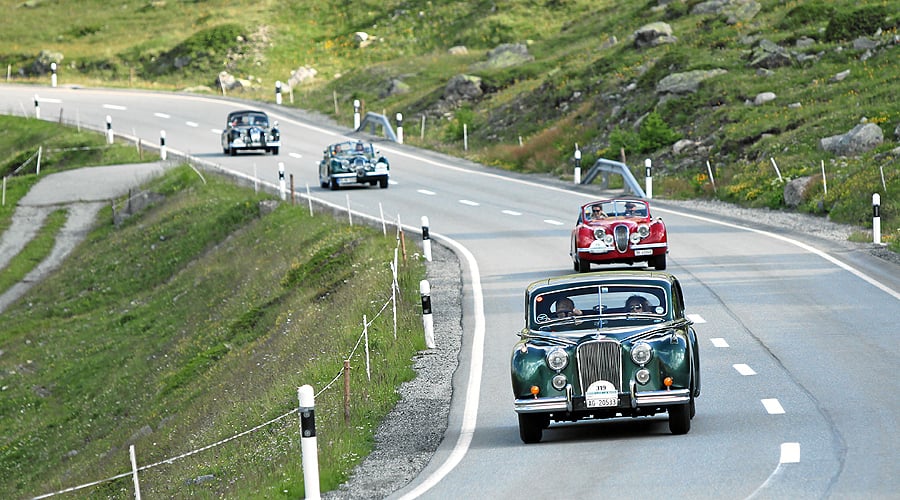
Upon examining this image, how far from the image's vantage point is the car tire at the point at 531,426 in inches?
516

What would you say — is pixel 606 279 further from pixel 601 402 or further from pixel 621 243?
pixel 621 243

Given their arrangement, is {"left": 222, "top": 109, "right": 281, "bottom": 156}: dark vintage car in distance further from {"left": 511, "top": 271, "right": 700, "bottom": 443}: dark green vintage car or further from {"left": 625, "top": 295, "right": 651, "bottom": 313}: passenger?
{"left": 511, "top": 271, "right": 700, "bottom": 443}: dark green vintage car

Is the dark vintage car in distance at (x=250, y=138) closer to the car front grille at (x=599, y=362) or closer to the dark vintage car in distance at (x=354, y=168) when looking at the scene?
the dark vintage car in distance at (x=354, y=168)

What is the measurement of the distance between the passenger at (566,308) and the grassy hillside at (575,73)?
1458 cm

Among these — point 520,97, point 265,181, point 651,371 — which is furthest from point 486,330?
point 520,97

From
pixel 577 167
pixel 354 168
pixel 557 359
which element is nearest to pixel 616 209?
pixel 557 359

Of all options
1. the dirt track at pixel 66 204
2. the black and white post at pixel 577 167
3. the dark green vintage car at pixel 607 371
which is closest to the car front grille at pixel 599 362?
the dark green vintage car at pixel 607 371

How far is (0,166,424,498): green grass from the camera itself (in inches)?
627

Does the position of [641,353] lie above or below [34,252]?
above

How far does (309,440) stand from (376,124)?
4454 cm

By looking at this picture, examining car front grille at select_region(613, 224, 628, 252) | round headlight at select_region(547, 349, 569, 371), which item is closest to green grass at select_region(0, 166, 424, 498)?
round headlight at select_region(547, 349, 569, 371)

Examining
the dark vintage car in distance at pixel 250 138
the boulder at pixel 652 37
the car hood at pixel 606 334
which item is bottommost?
the car hood at pixel 606 334

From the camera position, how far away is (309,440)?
1097cm

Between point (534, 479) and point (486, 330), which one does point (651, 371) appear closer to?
point (534, 479)
